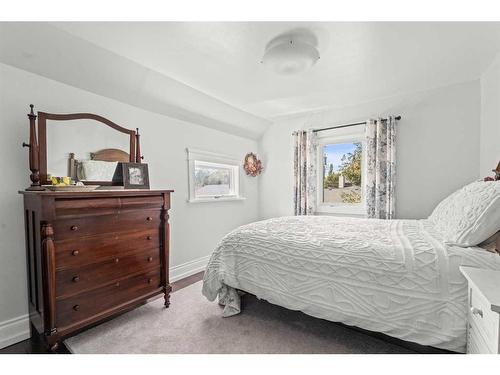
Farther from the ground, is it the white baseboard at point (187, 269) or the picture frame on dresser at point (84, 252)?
the picture frame on dresser at point (84, 252)

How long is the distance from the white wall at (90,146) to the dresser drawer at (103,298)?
1.95 ft

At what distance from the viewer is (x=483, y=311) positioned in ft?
3.15

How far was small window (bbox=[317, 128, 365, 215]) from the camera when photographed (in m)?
3.46

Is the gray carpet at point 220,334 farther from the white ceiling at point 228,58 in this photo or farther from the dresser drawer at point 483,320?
the white ceiling at point 228,58

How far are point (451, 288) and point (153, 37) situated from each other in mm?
2531

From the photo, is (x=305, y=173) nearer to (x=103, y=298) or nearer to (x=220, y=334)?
(x=220, y=334)

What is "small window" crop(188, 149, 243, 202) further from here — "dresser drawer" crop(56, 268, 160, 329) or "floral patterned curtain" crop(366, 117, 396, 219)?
"floral patterned curtain" crop(366, 117, 396, 219)

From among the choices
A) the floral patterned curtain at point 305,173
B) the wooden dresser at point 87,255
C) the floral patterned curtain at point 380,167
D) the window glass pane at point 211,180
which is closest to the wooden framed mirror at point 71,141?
the wooden dresser at point 87,255

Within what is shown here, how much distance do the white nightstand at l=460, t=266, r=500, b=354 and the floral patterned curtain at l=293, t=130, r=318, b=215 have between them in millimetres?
2541

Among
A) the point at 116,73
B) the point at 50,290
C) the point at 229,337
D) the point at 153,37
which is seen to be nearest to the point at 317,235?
the point at 229,337

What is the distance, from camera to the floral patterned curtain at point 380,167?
3.01 m

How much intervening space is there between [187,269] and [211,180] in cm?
136

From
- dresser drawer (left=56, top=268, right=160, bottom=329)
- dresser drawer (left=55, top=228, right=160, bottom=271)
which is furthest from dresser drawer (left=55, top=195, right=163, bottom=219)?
dresser drawer (left=56, top=268, right=160, bottom=329)

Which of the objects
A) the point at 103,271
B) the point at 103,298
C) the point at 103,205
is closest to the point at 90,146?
the point at 103,205
